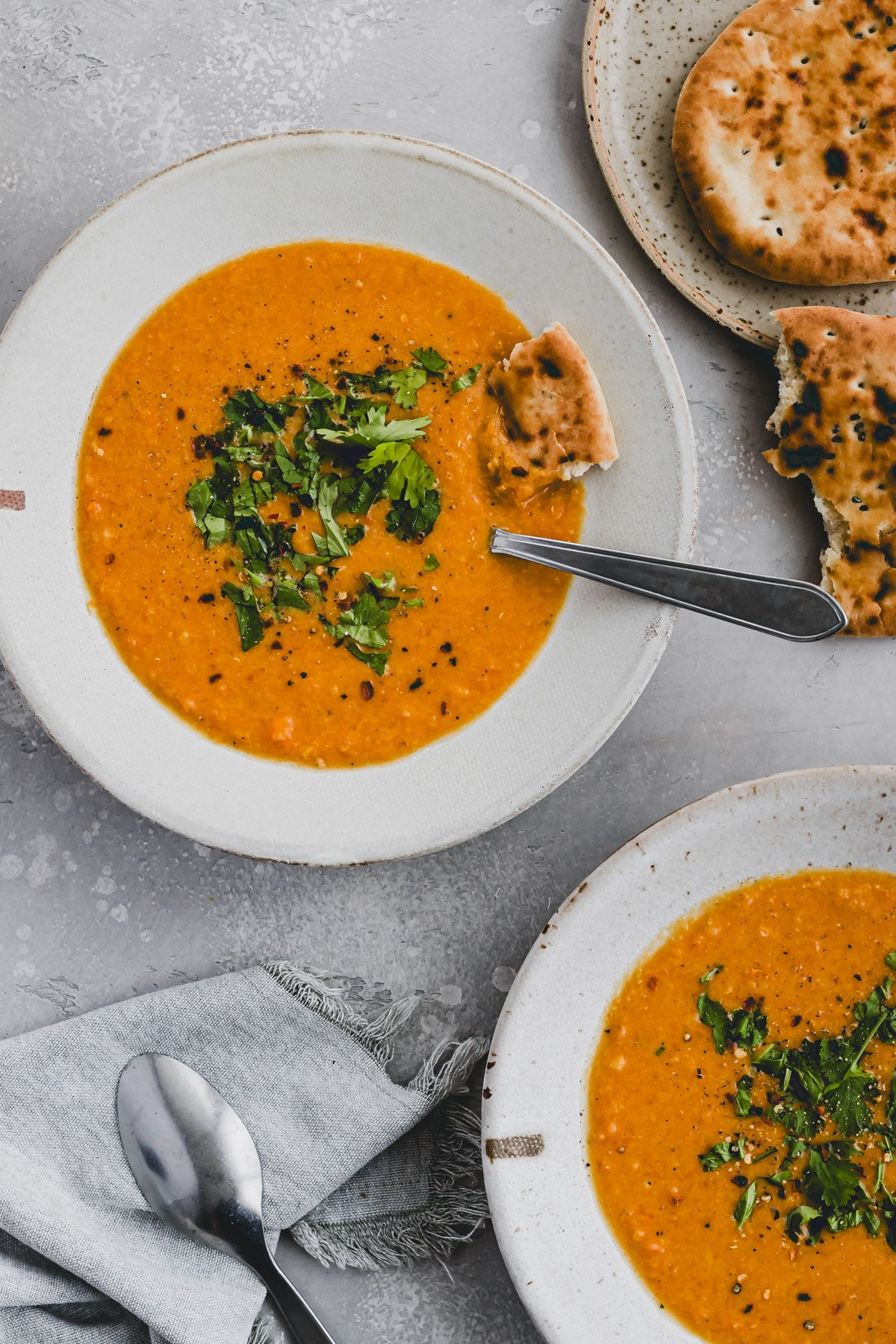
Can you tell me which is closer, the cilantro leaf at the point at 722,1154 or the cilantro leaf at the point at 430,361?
the cilantro leaf at the point at 430,361

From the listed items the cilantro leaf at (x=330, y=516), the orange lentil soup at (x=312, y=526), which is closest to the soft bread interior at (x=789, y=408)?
the orange lentil soup at (x=312, y=526)

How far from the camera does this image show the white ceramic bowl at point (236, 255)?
7.63 feet

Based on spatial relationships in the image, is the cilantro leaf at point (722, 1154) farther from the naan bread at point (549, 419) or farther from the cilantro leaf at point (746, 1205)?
the naan bread at point (549, 419)

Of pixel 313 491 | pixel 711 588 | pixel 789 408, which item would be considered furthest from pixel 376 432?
pixel 789 408

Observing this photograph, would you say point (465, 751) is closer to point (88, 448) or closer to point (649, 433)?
point (649, 433)

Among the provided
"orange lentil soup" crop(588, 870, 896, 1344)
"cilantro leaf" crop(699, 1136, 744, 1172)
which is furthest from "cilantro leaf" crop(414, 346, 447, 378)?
"cilantro leaf" crop(699, 1136, 744, 1172)

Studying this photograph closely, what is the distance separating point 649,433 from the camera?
2.36m

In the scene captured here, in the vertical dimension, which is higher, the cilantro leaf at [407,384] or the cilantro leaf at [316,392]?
the cilantro leaf at [407,384]

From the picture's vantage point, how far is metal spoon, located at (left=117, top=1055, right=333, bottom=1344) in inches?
99.3

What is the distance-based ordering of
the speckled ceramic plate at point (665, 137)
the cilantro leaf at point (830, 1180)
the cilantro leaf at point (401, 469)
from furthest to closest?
the speckled ceramic plate at point (665, 137) → the cilantro leaf at point (830, 1180) → the cilantro leaf at point (401, 469)

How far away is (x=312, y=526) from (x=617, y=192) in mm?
1226

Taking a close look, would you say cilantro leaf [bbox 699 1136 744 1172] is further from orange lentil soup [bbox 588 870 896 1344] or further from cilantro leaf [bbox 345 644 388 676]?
cilantro leaf [bbox 345 644 388 676]

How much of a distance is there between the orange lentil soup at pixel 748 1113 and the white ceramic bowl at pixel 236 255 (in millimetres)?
680

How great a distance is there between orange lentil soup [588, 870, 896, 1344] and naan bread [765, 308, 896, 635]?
31.9 inches
